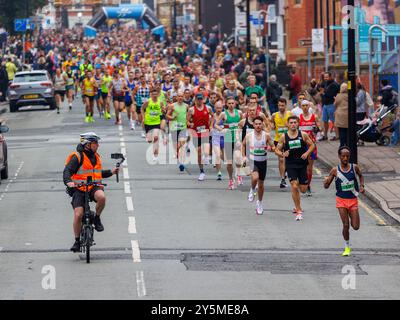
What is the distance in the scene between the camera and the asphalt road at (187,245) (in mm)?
14953

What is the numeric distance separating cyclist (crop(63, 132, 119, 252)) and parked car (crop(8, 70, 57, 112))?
109 feet

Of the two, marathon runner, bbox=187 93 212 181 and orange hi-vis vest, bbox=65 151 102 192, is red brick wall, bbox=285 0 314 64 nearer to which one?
marathon runner, bbox=187 93 212 181

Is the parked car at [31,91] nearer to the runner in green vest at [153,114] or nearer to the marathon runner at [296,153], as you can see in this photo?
the runner in green vest at [153,114]

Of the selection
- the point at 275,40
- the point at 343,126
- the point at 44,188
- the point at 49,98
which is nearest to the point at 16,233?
the point at 44,188

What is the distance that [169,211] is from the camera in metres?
22.3

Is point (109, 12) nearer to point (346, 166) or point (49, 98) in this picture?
point (49, 98)

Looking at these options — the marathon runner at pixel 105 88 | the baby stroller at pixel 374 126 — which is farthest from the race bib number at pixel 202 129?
the marathon runner at pixel 105 88

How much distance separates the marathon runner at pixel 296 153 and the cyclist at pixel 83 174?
424 centimetres

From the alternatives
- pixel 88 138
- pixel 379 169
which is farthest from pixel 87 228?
pixel 379 169

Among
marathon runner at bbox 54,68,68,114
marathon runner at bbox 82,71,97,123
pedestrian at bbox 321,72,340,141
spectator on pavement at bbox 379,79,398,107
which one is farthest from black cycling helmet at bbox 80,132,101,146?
marathon runner at bbox 54,68,68,114

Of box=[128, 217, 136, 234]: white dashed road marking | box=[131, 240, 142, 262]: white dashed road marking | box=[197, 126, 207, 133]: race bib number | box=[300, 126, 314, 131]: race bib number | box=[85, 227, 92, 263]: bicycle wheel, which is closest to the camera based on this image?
box=[85, 227, 92, 263]: bicycle wheel

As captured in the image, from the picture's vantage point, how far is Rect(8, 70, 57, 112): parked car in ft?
167

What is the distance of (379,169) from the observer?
90.4ft

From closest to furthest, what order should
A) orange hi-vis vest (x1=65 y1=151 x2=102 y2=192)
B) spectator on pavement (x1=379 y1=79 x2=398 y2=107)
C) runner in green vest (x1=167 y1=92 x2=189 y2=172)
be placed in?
1. orange hi-vis vest (x1=65 y1=151 x2=102 y2=192)
2. runner in green vest (x1=167 y1=92 x2=189 y2=172)
3. spectator on pavement (x1=379 y1=79 x2=398 y2=107)
